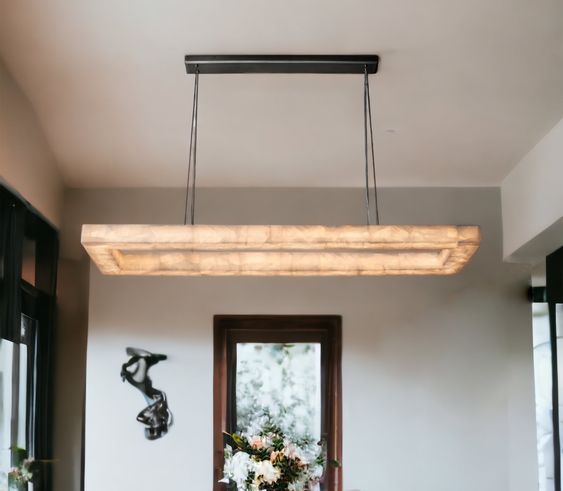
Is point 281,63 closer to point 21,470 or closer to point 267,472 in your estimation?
point 267,472

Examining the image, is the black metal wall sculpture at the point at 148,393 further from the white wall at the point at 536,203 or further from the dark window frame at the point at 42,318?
the white wall at the point at 536,203

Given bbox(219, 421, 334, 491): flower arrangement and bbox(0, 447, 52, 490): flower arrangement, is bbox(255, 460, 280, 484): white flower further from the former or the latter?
bbox(0, 447, 52, 490): flower arrangement

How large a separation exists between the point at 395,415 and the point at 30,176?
2.58m

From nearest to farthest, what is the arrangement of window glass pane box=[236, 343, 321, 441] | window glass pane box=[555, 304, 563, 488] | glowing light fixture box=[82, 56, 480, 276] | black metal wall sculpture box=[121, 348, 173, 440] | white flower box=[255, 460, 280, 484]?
glowing light fixture box=[82, 56, 480, 276] → white flower box=[255, 460, 280, 484] → window glass pane box=[555, 304, 563, 488] → black metal wall sculpture box=[121, 348, 173, 440] → window glass pane box=[236, 343, 321, 441]

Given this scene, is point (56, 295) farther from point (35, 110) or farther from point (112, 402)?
point (35, 110)

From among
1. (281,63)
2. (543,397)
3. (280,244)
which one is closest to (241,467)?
(280,244)

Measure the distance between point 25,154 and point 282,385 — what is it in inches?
84.9

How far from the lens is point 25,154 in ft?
16.3

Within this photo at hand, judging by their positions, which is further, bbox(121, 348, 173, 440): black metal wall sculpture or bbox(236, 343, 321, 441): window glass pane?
bbox(236, 343, 321, 441): window glass pane

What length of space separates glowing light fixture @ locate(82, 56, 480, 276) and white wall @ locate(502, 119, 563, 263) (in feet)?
3.36

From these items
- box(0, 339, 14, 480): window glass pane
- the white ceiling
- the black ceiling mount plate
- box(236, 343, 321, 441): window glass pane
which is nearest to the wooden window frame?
box(236, 343, 321, 441): window glass pane

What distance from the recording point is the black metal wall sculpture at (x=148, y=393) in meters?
5.91

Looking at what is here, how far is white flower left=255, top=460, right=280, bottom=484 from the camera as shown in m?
4.04

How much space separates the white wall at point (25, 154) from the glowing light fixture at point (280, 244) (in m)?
0.90
